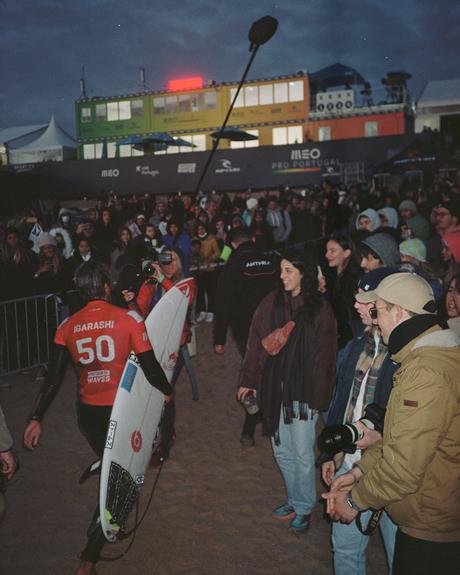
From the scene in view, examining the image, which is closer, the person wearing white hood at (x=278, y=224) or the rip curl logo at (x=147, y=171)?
the person wearing white hood at (x=278, y=224)

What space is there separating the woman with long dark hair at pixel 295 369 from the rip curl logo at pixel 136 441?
2.93ft

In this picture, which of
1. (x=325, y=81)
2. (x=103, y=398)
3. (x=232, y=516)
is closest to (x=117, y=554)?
(x=232, y=516)

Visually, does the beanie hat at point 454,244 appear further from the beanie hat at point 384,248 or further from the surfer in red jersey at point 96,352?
the surfer in red jersey at point 96,352

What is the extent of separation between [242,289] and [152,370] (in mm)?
2519

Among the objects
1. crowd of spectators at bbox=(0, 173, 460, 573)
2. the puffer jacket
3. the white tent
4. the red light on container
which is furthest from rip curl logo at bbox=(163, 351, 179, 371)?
the white tent

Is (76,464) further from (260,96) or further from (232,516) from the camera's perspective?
(260,96)

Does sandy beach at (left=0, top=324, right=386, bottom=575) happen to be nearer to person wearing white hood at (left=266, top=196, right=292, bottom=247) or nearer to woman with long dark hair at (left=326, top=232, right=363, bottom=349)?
woman with long dark hair at (left=326, top=232, right=363, bottom=349)

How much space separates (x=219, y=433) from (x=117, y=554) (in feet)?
7.80

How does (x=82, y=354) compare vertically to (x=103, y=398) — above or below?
above

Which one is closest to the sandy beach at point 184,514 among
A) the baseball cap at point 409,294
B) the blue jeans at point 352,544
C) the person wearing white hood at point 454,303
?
the blue jeans at point 352,544

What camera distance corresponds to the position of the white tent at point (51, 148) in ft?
133

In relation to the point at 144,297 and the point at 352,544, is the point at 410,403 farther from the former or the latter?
the point at 144,297

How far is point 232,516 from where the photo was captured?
4.73 meters

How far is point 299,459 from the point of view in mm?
4207
